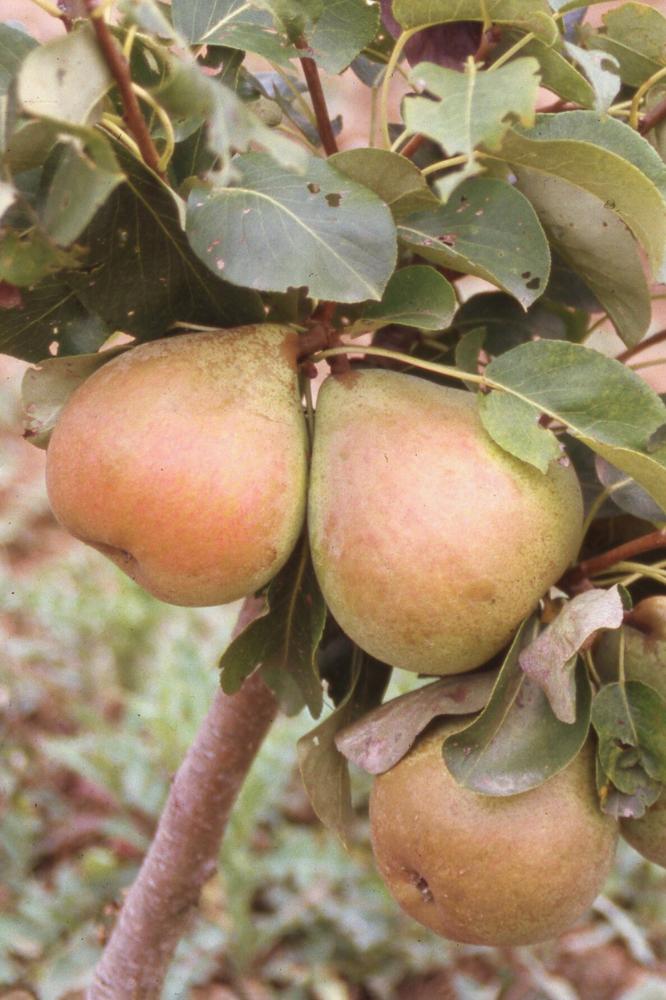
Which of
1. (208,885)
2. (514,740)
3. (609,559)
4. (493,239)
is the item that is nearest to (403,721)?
(514,740)

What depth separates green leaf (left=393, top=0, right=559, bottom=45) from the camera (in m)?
0.64

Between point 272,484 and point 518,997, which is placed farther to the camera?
point 518,997

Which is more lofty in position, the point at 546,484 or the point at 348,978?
the point at 546,484

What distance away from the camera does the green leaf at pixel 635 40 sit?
2.52 feet

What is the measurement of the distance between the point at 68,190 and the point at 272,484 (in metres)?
0.22

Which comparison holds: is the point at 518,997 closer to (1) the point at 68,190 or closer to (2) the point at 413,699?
(2) the point at 413,699

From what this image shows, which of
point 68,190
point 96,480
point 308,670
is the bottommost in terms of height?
point 308,670

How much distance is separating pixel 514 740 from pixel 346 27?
1.58ft

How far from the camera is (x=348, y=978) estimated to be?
5.98 ft

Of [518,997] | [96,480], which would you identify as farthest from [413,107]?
[518,997]

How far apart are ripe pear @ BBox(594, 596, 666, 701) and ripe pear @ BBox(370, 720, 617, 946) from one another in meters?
0.06

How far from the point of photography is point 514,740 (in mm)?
708

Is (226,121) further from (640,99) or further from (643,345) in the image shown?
(643,345)

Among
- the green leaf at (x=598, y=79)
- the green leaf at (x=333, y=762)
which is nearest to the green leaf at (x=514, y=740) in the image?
the green leaf at (x=333, y=762)
